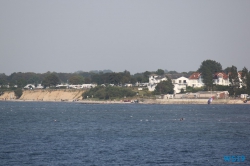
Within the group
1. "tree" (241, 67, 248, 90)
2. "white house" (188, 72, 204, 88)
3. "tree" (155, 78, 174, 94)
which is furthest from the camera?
"white house" (188, 72, 204, 88)

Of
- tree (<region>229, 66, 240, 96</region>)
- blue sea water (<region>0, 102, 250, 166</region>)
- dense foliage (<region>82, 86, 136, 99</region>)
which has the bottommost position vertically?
blue sea water (<region>0, 102, 250, 166</region>)

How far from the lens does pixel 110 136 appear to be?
6234 centimetres

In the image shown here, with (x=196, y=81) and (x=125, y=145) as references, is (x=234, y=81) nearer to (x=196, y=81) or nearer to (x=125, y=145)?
(x=196, y=81)

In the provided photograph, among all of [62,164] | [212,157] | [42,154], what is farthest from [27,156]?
[212,157]

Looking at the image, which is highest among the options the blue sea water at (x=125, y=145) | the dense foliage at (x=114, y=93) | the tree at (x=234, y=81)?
the tree at (x=234, y=81)

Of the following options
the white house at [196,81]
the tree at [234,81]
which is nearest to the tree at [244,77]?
the tree at [234,81]

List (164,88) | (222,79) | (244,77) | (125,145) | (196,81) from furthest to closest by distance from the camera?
(196,81), (222,79), (164,88), (244,77), (125,145)

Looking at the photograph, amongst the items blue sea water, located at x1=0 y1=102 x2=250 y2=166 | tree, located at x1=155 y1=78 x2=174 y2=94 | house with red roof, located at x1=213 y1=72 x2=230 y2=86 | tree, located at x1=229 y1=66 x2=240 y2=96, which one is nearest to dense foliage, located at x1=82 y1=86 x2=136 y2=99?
tree, located at x1=155 y1=78 x2=174 y2=94

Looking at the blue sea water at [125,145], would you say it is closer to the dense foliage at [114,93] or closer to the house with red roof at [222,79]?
the dense foliage at [114,93]

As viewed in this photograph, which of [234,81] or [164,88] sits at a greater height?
[234,81]

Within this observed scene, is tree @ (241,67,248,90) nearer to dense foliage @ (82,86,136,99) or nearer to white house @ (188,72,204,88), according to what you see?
white house @ (188,72,204,88)

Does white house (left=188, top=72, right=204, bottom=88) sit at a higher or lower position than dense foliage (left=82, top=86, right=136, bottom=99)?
higher

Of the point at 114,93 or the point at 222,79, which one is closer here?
the point at 222,79

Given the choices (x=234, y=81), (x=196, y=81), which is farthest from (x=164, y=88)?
(x=234, y=81)
